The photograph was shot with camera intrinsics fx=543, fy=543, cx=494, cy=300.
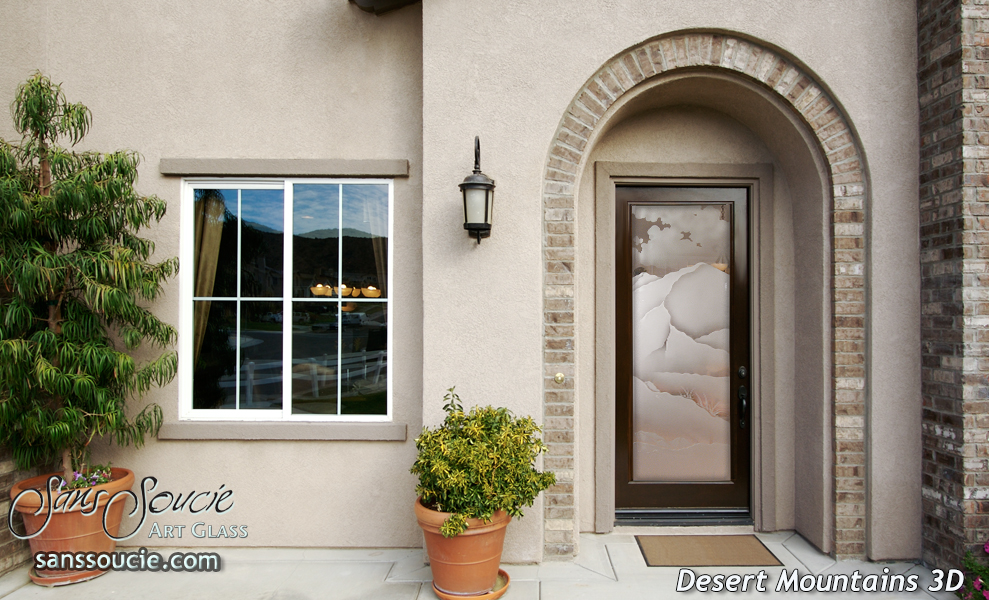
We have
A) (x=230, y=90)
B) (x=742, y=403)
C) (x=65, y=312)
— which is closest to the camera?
(x=65, y=312)

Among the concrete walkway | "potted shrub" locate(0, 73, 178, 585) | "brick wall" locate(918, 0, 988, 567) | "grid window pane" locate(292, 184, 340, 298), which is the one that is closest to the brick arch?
the concrete walkway

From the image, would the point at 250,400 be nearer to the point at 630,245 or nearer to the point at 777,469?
the point at 630,245

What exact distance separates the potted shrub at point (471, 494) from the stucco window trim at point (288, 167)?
181 centimetres

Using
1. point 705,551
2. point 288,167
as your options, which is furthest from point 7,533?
point 705,551

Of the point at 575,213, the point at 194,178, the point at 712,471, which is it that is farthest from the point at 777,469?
the point at 194,178

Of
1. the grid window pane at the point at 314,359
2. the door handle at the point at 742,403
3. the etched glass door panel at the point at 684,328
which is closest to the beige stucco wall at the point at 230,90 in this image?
the grid window pane at the point at 314,359

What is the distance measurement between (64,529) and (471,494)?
250 cm

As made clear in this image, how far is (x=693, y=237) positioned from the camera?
405 centimetres

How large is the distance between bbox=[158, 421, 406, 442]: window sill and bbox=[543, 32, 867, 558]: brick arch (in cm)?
112

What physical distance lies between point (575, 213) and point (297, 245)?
196 cm

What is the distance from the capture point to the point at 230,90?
148 inches

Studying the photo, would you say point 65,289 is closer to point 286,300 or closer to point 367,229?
point 286,300

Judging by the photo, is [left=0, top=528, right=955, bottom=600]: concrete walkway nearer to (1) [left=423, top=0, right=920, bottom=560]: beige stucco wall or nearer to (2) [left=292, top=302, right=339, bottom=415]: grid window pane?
(1) [left=423, top=0, right=920, bottom=560]: beige stucco wall

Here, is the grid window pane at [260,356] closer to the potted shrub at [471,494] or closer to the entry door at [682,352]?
the potted shrub at [471,494]
